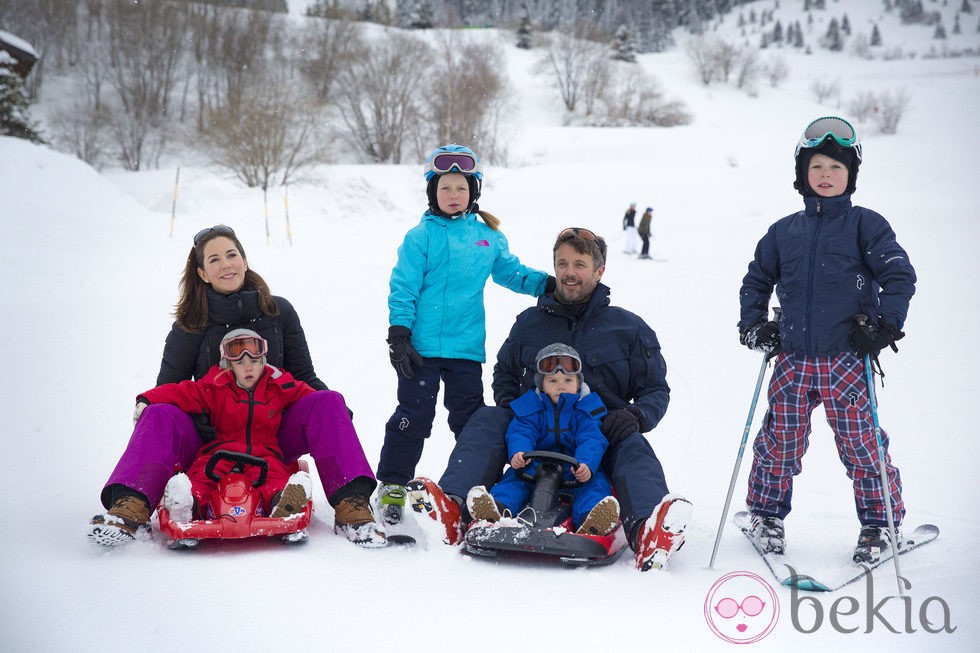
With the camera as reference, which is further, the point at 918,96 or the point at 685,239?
the point at 918,96

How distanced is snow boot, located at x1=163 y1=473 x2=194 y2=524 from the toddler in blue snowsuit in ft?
3.67

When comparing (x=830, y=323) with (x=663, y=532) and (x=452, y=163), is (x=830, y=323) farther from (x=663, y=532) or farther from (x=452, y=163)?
→ (x=452, y=163)

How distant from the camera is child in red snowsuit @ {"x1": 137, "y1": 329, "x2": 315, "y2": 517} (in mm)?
3070

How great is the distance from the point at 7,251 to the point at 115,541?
938 centimetres

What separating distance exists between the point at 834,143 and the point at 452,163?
1707 millimetres

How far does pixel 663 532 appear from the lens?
106 inches

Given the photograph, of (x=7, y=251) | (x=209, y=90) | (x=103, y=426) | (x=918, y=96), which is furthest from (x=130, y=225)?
(x=918, y=96)

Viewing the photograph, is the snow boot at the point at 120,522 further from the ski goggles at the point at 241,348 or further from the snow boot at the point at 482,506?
the snow boot at the point at 482,506

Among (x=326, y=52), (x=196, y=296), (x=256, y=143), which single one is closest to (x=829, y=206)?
(x=196, y=296)

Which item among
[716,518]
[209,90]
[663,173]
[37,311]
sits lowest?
[716,518]

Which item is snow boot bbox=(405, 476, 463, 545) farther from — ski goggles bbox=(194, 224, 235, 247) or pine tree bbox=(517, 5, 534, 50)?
pine tree bbox=(517, 5, 534, 50)

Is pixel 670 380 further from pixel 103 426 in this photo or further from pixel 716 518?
pixel 103 426

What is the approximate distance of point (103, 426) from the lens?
4668 mm

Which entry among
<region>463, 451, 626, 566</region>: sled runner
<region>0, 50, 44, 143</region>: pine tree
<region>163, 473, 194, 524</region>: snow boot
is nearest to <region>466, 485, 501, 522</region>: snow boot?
<region>463, 451, 626, 566</region>: sled runner
